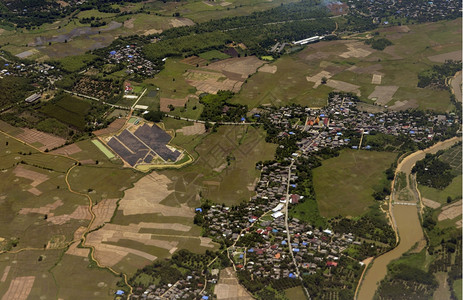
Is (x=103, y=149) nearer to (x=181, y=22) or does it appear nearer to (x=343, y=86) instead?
(x=343, y=86)


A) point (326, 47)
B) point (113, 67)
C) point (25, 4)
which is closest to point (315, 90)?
point (326, 47)

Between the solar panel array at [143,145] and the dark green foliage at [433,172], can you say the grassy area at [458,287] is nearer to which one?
the dark green foliage at [433,172]

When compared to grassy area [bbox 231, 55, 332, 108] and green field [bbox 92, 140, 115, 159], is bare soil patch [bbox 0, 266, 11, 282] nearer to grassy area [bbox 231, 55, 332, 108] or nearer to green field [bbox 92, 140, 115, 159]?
green field [bbox 92, 140, 115, 159]

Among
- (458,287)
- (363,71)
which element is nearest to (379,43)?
(363,71)

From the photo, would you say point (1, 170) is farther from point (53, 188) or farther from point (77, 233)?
point (77, 233)

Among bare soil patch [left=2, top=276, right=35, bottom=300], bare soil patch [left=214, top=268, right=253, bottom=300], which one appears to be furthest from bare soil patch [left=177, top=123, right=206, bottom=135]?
bare soil patch [left=2, top=276, right=35, bottom=300]

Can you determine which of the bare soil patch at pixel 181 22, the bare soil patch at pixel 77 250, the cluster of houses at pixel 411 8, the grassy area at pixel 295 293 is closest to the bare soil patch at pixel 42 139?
the bare soil patch at pixel 77 250
